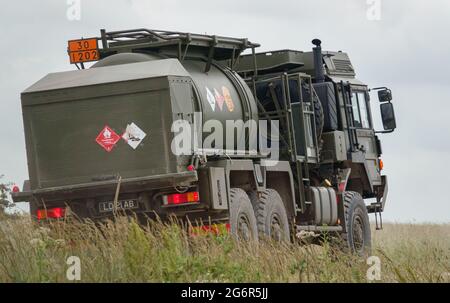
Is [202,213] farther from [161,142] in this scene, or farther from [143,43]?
[143,43]

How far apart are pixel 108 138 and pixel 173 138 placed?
0.85 meters

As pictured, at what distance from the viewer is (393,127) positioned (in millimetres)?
20516

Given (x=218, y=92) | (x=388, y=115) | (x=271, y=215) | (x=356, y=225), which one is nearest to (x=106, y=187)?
(x=218, y=92)

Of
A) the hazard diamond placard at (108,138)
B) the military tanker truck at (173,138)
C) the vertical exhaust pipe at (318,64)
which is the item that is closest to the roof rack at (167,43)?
the military tanker truck at (173,138)

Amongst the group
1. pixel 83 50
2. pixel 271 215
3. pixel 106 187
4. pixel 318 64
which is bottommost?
pixel 271 215

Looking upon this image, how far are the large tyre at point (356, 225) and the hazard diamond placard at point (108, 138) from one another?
6.42 m

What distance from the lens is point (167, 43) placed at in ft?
50.0

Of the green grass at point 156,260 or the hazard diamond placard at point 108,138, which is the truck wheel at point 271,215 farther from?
the hazard diamond placard at point 108,138

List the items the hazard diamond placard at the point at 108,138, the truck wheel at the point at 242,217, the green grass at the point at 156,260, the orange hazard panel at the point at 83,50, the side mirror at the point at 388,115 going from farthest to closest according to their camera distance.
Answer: the side mirror at the point at 388,115 < the orange hazard panel at the point at 83,50 < the truck wheel at the point at 242,217 < the hazard diamond placard at the point at 108,138 < the green grass at the point at 156,260

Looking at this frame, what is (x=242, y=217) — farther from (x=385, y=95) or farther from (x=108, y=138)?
(x=385, y=95)

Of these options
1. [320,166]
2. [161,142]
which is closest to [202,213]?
[161,142]

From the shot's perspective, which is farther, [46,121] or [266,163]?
[266,163]

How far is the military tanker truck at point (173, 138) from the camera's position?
46.2 ft

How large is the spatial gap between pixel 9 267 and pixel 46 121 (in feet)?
11.1
